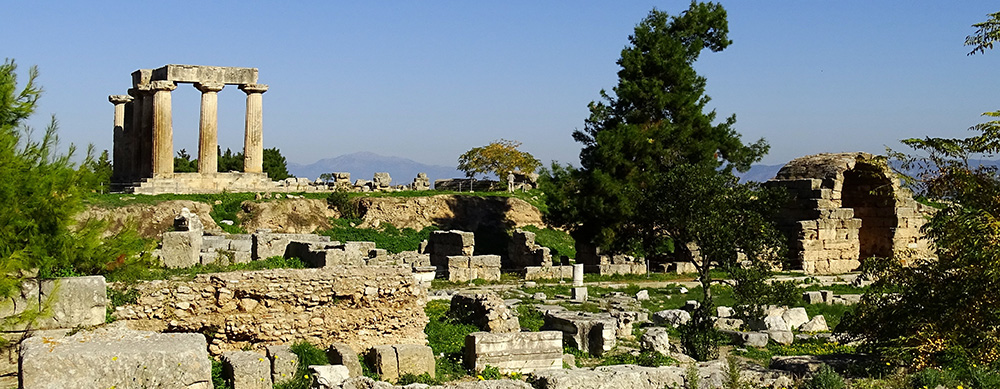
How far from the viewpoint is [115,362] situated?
432 inches

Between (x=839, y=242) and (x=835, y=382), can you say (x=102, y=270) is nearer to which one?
(x=835, y=382)

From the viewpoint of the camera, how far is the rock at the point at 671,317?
2067 cm

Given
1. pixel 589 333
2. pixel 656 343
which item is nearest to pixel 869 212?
pixel 656 343

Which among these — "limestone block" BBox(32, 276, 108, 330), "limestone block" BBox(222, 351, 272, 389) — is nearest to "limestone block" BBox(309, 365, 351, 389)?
"limestone block" BBox(222, 351, 272, 389)

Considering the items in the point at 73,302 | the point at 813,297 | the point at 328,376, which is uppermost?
the point at 73,302

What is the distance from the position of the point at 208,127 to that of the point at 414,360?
3300cm

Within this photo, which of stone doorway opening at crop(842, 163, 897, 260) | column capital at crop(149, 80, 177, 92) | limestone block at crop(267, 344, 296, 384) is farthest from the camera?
column capital at crop(149, 80, 177, 92)

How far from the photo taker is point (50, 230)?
1370cm

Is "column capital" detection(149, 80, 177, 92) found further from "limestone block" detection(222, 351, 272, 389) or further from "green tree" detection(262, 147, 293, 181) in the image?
"limestone block" detection(222, 351, 272, 389)

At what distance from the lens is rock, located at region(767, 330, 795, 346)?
61.1 ft

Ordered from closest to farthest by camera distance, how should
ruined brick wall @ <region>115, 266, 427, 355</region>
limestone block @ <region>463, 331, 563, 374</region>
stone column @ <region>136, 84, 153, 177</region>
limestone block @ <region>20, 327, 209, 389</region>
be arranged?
limestone block @ <region>20, 327, 209, 389</region> → ruined brick wall @ <region>115, 266, 427, 355</region> → limestone block @ <region>463, 331, 563, 374</region> → stone column @ <region>136, 84, 153, 177</region>

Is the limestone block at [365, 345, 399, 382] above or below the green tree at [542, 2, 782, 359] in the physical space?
below

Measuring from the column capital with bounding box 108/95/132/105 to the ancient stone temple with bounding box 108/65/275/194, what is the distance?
4.03ft

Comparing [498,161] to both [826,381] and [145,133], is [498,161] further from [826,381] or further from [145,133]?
[826,381]
